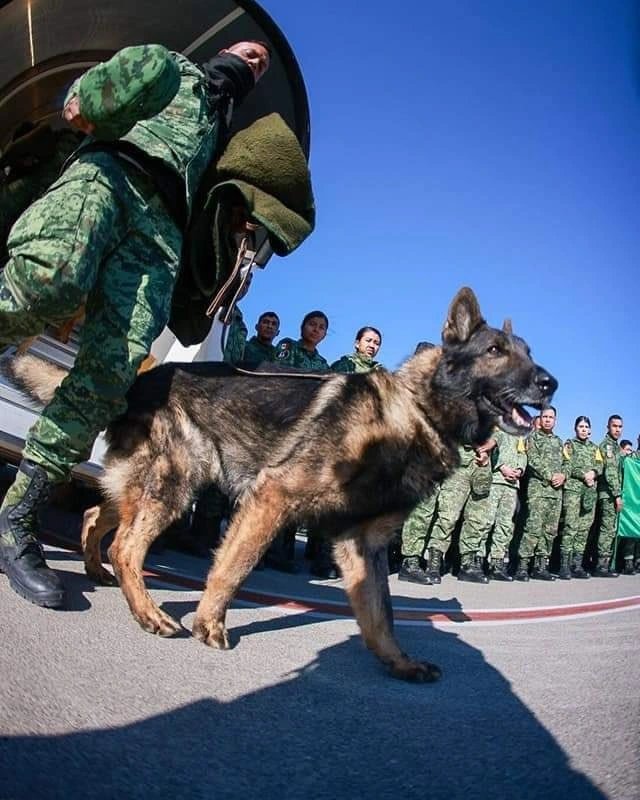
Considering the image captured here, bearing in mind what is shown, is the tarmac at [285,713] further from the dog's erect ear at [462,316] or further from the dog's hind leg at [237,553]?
the dog's erect ear at [462,316]

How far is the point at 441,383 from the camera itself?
3.21m

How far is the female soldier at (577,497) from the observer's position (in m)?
9.84

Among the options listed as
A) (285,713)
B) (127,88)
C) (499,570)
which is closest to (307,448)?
(285,713)

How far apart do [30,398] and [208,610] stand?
1.53m

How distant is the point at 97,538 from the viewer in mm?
3021

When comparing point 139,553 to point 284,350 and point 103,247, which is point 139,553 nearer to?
point 103,247

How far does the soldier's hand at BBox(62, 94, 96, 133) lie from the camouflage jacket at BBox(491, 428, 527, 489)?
274 inches

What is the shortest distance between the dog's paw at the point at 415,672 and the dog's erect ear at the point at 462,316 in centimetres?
180

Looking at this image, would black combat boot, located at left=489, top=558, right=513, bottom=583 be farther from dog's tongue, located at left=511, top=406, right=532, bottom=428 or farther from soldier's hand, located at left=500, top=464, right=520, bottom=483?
dog's tongue, located at left=511, top=406, right=532, bottom=428

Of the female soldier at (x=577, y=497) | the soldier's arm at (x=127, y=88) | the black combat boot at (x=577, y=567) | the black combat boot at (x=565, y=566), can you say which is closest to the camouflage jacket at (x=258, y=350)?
the soldier's arm at (x=127, y=88)

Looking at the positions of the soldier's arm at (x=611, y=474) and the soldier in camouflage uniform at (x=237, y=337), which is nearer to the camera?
the soldier in camouflage uniform at (x=237, y=337)

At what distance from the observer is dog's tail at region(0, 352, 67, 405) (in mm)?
2938

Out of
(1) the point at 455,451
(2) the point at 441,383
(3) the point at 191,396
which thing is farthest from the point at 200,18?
(1) the point at 455,451

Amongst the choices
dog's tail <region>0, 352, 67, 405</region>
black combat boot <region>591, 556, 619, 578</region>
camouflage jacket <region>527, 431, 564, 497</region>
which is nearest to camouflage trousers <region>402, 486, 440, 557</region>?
camouflage jacket <region>527, 431, 564, 497</region>
